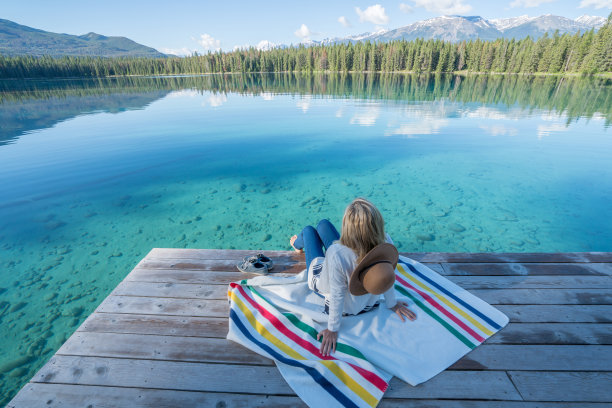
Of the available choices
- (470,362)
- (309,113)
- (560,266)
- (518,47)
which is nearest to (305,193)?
(560,266)

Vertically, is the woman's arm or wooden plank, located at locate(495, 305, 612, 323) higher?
the woman's arm

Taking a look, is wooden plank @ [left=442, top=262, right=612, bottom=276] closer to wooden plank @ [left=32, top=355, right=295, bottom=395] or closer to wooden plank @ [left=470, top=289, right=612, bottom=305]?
wooden plank @ [left=470, top=289, right=612, bottom=305]

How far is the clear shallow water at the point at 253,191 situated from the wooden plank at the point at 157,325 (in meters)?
2.49

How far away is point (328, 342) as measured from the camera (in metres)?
2.58

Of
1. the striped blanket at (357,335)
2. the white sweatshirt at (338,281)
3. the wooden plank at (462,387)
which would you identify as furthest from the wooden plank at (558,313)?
the white sweatshirt at (338,281)

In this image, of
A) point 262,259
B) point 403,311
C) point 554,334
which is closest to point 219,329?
point 262,259

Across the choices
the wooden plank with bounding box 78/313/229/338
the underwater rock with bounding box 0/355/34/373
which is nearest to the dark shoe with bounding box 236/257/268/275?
the wooden plank with bounding box 78/313/229/338

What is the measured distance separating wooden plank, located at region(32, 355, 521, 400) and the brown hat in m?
0.97

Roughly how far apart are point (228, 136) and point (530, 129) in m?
20.4

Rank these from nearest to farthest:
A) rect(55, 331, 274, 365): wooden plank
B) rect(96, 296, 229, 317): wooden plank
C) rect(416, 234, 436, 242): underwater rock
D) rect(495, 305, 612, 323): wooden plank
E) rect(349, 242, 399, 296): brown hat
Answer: rect(349, 242, 399, 296): brown hat, rect(55, 331, 274, 365): wooden plank, rect(495, 305, 612, 323): wooden plank, rect(96, 296, 229, 317): wooden plank, rect(416, 234, 436, 242): underwater rock

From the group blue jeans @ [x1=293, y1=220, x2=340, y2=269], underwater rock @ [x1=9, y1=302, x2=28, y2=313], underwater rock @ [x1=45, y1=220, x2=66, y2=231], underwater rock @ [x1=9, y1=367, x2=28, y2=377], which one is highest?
blue jeans @ [x1=293, y1=220, x2=340, y2=269]

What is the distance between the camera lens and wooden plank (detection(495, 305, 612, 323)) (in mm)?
2996

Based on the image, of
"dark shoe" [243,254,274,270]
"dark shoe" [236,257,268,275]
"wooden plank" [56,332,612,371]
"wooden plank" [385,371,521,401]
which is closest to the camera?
"wooden plank" [385,371,521,401]

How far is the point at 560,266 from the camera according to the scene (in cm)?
395
